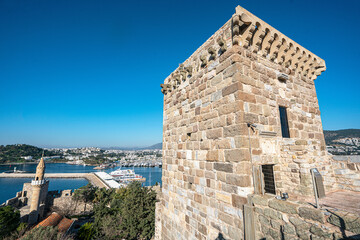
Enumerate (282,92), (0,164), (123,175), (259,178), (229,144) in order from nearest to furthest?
(259,178)
(229,144)
(282,92)
(123,175)
(0,164)

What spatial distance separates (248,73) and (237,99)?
709 mm

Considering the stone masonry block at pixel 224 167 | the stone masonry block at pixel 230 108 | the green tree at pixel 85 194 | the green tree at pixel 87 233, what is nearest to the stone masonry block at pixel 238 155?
the stone masonry block at pixel 224 167

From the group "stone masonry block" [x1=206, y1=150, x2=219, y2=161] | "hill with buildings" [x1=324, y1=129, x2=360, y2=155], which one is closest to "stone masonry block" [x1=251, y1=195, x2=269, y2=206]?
"stone masonry block" [x1=206, y1=150, x2=219, y2=161]

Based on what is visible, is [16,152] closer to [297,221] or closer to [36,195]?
[36,195]

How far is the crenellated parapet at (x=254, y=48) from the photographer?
3.45m

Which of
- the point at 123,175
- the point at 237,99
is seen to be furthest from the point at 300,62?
the point at 123,175

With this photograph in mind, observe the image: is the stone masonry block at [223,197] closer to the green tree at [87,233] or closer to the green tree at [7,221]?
the green tree at [87,233]

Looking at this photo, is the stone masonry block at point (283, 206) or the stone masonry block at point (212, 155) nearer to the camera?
the stone masonry block at point (283, 206)

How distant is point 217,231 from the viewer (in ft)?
11.5

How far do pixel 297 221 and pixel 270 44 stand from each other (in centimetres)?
355

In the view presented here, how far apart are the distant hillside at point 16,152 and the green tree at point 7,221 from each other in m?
128

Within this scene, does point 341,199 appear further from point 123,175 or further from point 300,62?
point 123,175

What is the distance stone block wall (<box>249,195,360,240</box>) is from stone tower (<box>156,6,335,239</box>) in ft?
1.10

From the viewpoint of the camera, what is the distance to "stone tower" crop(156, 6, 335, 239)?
322 cm
